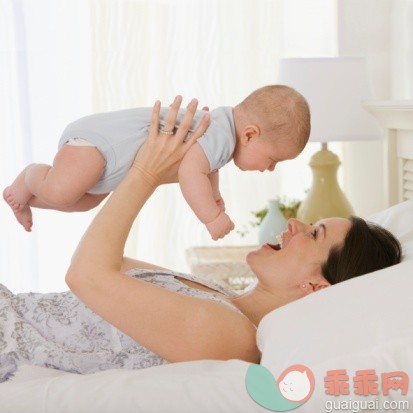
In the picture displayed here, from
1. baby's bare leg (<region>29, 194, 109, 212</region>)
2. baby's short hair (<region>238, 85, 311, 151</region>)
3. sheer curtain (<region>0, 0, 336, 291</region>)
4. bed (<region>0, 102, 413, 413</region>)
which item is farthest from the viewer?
sheer curtain (<region>0, 0, 336, 291</region>)

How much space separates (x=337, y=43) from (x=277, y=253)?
2.55 metres

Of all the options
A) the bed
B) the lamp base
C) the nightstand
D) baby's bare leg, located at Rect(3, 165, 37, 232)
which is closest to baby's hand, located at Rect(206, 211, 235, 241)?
the bed

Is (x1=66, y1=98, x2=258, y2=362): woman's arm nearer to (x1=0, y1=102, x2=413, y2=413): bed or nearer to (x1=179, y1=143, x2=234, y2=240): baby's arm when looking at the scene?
(x1=0, y1=102, x2=413, y2=413): bed

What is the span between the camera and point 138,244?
4.34 meters

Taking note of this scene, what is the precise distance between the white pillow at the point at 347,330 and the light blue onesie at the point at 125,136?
0.43 metres

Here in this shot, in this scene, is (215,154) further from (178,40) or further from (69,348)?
(178,40)

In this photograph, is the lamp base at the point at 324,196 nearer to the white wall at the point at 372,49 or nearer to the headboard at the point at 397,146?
the headboard at the point at 397,146

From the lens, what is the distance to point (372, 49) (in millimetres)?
4230

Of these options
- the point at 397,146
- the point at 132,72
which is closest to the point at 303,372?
the point at 397,146

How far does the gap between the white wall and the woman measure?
2285 millimetres

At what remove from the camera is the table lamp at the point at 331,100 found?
351cm

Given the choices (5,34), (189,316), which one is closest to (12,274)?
(5,34)

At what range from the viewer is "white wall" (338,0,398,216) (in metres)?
4.20

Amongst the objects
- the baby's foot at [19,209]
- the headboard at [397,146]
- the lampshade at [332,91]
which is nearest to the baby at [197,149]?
the baby's foot at [19,209]
